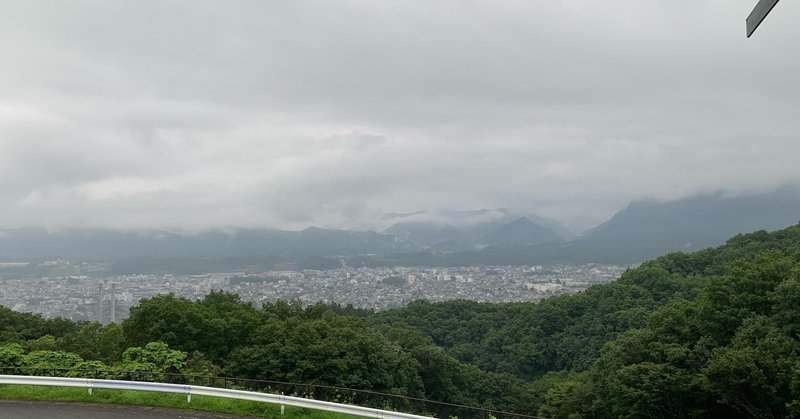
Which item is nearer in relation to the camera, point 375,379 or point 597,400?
point 597,400

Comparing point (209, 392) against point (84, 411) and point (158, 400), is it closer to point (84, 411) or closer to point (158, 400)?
point (158, 400)

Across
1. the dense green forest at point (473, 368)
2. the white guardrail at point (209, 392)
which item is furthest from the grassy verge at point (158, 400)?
the dense green forest at point (473, 368)

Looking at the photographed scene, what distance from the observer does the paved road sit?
10398 millimetres

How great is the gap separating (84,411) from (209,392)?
2570 mm

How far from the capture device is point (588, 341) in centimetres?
7012

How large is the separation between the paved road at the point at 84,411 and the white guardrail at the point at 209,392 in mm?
388

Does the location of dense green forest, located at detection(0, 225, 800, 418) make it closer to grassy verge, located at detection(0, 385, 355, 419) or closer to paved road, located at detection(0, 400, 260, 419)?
grassy verge, located at detection(0, 385, 355, 419)

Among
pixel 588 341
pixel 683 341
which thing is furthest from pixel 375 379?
pixel 588 341

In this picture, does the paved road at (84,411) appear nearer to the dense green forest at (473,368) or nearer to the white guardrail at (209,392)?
the white guardrail at (209,392)

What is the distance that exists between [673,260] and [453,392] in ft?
171

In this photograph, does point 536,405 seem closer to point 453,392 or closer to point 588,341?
point 453,392

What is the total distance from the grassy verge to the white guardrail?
17cm

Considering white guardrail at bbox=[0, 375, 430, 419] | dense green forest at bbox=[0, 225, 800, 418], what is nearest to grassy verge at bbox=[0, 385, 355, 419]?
white guardrail at bbox=[0, 375, 430, 419]

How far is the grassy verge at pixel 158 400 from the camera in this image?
35.2 ft
